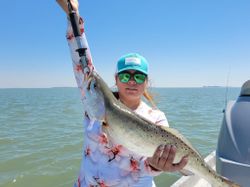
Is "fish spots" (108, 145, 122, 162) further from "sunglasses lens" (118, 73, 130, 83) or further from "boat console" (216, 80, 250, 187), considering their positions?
"boat console" (216, 80, 250, 187)

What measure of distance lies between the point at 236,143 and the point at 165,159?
1.90 metres

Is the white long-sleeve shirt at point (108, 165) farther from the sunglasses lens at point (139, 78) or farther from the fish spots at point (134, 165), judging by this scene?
the sunglasses lens at point (139, 78)

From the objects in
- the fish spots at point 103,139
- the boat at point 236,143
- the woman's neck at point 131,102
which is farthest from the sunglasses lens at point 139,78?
the boat at point 236,143

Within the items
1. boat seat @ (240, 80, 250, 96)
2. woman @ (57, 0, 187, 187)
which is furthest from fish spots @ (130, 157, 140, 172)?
boat seat @ (240, 80, 250, 96)

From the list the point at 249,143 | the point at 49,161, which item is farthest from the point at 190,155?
the point at 49,161

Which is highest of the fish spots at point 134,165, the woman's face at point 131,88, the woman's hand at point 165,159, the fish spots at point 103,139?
the woman's face at point 131,88

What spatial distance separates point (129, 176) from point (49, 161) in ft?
29.3

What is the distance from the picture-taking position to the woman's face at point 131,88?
113 inches

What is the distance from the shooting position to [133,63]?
285cm

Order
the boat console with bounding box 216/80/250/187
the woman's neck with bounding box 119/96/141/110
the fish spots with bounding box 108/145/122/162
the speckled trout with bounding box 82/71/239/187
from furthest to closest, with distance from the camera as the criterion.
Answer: the boat console with bounding box 216/80/250/187 < the woman's neck with bounding box 119/96/141/110 < the fish spots with bounding box 108/145/122/162 < the speckled trout with bounding box 82/71/239/187

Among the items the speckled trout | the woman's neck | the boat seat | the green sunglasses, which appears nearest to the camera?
the speckled trout

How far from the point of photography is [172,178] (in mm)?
8781

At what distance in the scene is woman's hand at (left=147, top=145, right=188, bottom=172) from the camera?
247cm

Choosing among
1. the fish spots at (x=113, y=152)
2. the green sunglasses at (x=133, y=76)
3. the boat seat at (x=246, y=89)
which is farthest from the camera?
the boat seat at (x=246, y=89)
